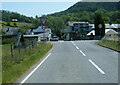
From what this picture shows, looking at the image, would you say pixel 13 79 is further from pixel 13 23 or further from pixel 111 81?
pixel 13 23

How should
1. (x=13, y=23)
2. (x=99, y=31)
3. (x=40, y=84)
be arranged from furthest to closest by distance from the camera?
(x=13, y=23), (x=99, y=31), (x=40, y=84)

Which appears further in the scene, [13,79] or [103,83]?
[13,79]

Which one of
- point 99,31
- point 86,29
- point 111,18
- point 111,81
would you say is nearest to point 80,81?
point 111,81

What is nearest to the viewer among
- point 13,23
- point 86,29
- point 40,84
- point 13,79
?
point 40,84

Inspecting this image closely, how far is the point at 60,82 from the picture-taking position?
861 centimetres

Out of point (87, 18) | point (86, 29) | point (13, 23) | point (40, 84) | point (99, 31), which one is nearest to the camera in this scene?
point (40, 84)

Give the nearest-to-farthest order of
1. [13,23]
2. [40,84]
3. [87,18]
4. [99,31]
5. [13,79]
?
1. [40,84]
2. [13,79]
3. [99,31]
4. [13,23]
5. [87,18]

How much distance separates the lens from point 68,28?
121 meters

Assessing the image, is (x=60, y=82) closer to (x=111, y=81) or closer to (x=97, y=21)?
(x=111, y=81)

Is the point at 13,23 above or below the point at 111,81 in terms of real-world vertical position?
above

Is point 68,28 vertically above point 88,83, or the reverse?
point 68,28

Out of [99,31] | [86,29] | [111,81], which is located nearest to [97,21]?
[99,31]

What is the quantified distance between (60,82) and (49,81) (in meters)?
0.50

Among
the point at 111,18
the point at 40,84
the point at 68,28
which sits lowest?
the point at 40,84
